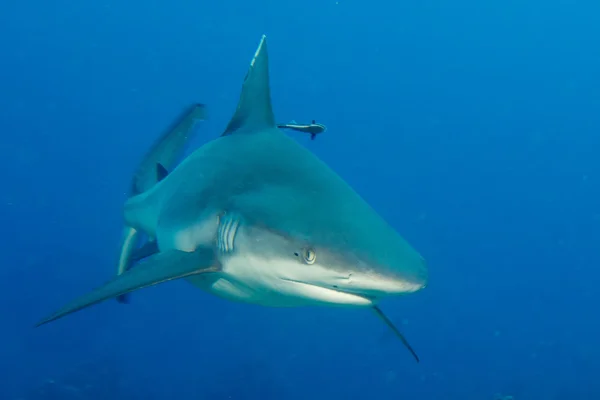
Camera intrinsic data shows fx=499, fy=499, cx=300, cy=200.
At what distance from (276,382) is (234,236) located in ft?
43.3

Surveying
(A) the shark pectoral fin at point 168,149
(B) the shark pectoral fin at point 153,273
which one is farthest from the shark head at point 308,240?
(A) the shark pectoral fin at point 168,149

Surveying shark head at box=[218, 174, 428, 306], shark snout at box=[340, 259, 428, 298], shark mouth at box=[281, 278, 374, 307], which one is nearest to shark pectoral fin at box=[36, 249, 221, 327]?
shark head at box=[218, 174, 428, 306]

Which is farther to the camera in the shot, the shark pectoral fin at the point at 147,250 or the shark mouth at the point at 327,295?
the shark pectoral fin at the point at 147,250

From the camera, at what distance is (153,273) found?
2.52 metres


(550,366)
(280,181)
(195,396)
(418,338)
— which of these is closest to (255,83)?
(280,181)

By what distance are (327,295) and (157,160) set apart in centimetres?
305

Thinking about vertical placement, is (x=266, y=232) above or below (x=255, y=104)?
below

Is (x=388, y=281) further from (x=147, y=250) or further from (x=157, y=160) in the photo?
(x=157, y=160)

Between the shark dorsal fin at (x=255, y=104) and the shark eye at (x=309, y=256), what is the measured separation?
1.52 m

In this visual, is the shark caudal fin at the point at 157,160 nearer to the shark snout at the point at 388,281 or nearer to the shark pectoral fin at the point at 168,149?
the shark pectoral fin at the point at 168,149

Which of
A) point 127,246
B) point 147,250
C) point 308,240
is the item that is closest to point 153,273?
point 308,240

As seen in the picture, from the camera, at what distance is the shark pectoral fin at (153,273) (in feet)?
7.68

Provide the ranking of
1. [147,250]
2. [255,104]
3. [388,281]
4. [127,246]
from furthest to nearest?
[127,246] < [147,250] < [255,104] < [388,281]

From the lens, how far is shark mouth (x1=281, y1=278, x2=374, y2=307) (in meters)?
2.09
